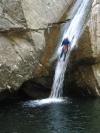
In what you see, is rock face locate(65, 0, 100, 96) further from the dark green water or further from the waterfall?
the dark green water

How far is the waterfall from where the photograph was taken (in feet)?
92.5

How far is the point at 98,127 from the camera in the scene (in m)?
20.9

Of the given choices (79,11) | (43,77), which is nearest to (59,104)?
(43,77)

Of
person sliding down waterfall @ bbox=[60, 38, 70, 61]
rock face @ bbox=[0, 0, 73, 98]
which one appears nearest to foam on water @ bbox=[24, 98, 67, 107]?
rock face @ bbox=[0, 0, 73, 98]

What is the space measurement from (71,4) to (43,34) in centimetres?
448

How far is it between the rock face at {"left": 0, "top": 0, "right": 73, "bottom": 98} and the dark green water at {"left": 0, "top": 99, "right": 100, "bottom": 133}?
2077 millimetres

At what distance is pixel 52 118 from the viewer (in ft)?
73.9

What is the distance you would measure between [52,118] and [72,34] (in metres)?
8.53

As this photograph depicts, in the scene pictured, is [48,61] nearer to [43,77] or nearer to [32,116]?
[43,77]

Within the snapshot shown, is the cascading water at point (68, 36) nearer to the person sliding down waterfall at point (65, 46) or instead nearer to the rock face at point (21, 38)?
the person sliding down waterfall at point (65, 46)

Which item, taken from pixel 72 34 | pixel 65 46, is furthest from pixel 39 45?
pixel 72 34

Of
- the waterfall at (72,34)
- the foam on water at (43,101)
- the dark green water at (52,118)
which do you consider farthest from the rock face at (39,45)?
the dark green water at (52,118)

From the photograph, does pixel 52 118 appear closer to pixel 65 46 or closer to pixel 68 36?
pixel 65 46

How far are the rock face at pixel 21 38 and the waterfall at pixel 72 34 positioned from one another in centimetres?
135
